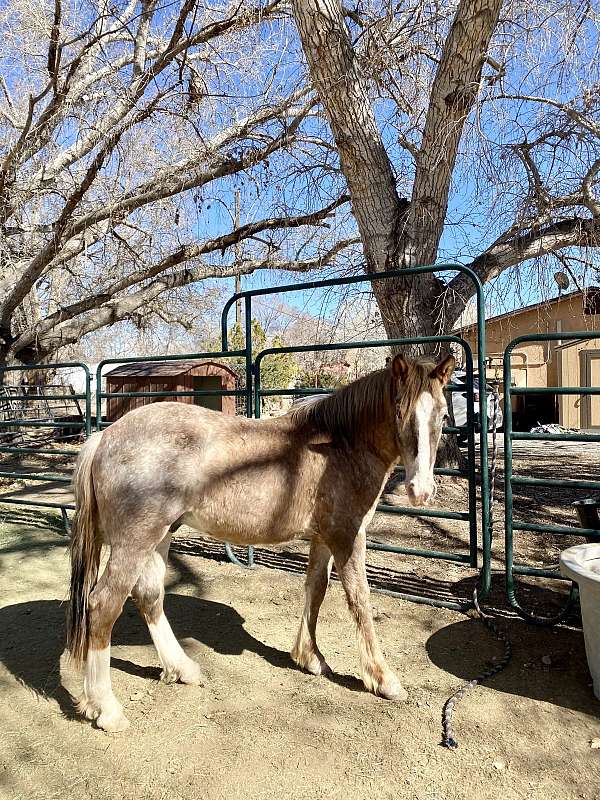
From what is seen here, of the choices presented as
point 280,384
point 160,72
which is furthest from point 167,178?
point 280,384

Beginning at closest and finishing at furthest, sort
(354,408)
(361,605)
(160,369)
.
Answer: (361,605), (354,408), (160,369)

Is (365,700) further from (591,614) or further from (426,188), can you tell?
(426,188)

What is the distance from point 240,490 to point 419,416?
87 centimetres

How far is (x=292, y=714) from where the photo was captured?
7.57ft

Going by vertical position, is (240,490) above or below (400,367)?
below

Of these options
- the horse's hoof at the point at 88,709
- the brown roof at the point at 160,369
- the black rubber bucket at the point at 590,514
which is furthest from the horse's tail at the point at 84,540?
the brown roof at the point at 160,369

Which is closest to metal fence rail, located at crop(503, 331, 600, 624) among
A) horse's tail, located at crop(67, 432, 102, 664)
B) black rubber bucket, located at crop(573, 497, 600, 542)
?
black rubber bucket, located at crop(573, 497, 600, 542)

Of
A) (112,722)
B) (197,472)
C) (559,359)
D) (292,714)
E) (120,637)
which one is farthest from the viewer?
(559,359)

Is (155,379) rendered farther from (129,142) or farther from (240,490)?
(240,490)

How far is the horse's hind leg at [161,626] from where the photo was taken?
249 cm

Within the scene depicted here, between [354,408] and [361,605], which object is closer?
[361,605]

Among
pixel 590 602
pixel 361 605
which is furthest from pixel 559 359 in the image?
pixel 361 605

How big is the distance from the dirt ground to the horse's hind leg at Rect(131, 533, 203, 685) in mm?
65

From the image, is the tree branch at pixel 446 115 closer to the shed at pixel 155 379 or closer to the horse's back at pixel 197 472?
the horse's back at pixel 197 472
